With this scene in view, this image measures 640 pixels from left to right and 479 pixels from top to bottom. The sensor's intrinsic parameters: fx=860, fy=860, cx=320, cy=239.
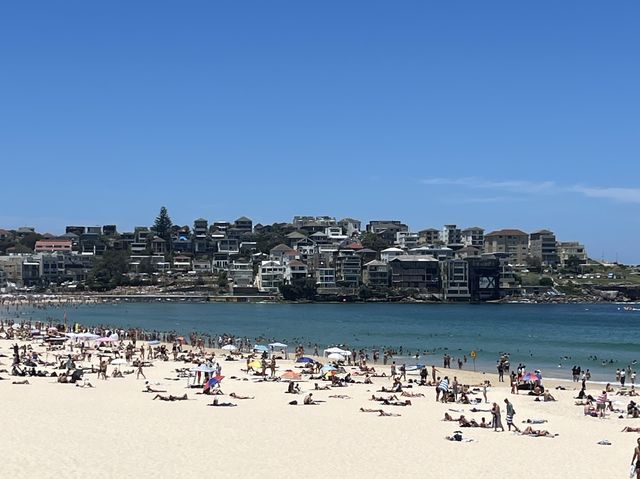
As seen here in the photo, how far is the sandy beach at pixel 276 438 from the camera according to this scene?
16047mm

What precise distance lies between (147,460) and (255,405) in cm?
825

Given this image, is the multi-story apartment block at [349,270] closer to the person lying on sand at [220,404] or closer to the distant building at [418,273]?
the distant building at [418,273]

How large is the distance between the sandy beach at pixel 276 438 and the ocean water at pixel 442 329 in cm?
1590

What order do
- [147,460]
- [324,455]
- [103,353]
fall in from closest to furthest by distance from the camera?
[147,460]
[324,455]
[103,353]

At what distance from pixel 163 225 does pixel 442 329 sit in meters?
115

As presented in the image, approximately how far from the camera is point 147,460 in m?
16.3

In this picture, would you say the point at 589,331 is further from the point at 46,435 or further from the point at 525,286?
the point at 525,286

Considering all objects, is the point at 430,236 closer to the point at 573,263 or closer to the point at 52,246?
the point at 573,263

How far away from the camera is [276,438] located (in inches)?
753

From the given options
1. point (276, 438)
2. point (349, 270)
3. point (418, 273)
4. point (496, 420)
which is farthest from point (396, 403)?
point (349, 270)

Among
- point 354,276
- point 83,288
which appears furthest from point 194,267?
point 354,276

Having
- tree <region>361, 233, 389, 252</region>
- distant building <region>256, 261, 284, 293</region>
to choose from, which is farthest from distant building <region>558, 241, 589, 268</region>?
distant building <region>256, 261, 284, 293</region>

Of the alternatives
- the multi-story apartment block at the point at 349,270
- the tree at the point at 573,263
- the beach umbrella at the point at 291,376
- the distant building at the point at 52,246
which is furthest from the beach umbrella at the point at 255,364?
the distant building at the point at 52,246

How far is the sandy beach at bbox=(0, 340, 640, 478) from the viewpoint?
16.0 metres
